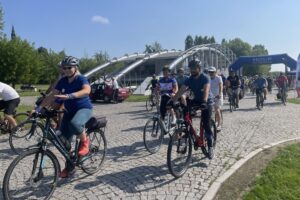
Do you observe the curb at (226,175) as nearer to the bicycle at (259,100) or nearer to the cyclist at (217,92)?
the cyclist at (217,92)

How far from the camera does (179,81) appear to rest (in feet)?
36.4

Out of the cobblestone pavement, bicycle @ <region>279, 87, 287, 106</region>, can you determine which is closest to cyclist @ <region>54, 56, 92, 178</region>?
the cobblestone pavement

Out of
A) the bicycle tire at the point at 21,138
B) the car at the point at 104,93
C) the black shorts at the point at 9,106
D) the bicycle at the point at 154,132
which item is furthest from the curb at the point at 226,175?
the car at the point at 104,93

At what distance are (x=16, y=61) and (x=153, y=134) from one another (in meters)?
45.1

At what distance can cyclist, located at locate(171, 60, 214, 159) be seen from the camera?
6596 millimetres

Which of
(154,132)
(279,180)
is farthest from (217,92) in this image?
(279,180)

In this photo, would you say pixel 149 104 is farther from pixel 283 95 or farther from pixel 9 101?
pixel 9 101

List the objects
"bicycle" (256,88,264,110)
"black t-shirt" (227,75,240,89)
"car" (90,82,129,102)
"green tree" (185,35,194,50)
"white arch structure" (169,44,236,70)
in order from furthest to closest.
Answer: "green tree" (185,35,194,50)
"white arch structure" (169,44,236,70)
"car" (90,82,129,102)
"black t-shirt" (227,75,240,89)
"bicycle" (256,88,264,110)

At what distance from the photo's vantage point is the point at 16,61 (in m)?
48.7

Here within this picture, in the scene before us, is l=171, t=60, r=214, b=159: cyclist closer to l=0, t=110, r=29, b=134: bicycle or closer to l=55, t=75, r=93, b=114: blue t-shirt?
l=55, t=75, r=93, b=114: blue t-shirt

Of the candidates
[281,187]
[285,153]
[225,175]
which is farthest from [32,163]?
[285,153]

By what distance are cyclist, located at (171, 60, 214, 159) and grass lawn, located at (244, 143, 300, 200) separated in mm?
1201

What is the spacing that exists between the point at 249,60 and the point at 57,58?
48.7m

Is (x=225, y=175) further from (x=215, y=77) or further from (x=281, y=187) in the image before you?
(x=215, y=77)
